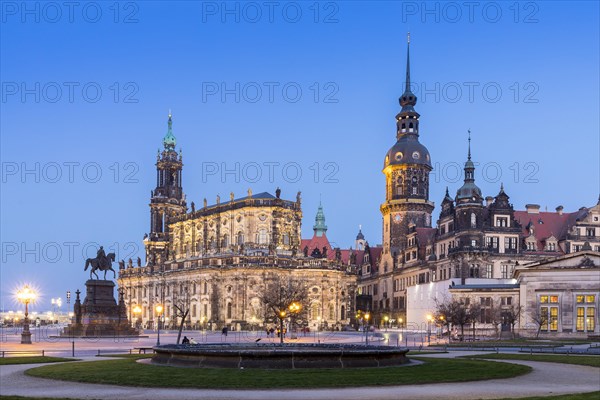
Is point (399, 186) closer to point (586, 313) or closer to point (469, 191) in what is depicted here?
point (469, 191)

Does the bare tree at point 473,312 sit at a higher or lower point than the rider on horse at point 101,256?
lower

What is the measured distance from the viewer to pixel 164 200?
169 metres

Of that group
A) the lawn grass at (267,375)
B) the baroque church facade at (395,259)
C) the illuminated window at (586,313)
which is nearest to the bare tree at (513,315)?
the baroque church facade at (395,259)

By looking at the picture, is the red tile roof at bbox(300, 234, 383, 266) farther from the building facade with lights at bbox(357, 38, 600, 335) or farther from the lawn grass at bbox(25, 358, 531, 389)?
the lawn grass at bbox(25, 358, 531, 389)

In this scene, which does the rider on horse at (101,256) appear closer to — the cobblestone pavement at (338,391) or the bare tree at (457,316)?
the bare tree at (457,316)

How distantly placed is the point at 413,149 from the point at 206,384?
11865 centimetres

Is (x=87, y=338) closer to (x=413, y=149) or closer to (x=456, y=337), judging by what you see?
(x=456, y=337)

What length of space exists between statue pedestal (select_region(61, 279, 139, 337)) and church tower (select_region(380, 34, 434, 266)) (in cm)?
6416

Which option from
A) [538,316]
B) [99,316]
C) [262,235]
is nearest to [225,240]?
[262,235]

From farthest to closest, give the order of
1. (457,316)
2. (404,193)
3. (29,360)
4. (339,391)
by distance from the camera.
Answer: (404,193)
(457,316)
(29,360)
(339,391)

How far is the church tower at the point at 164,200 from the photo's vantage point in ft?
551

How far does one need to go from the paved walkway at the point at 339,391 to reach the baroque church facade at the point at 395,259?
4961cm

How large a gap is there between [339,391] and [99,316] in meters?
61.6

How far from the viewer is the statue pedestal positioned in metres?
81.8
